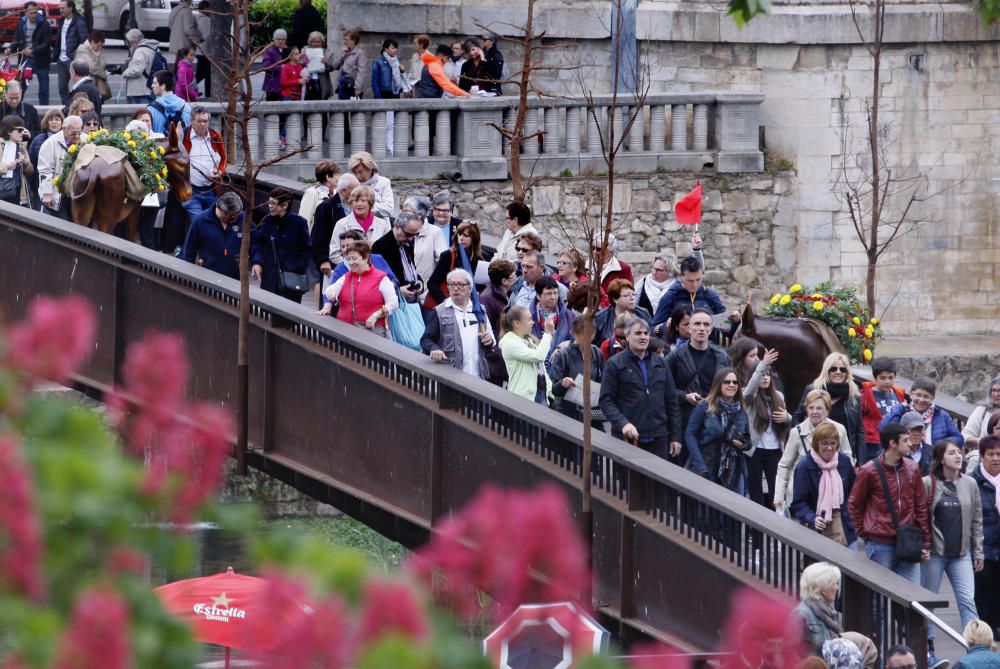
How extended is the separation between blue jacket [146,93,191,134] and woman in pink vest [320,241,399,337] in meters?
6.38

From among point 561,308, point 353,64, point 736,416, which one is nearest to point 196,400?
point 561,308

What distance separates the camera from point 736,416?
1178cm

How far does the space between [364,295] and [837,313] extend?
416 centimetres

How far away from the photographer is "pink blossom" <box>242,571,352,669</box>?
293 centimetres

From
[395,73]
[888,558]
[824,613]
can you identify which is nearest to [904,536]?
[888,558]

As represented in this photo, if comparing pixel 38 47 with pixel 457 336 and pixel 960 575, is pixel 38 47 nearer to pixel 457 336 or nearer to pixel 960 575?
pixel 457 336

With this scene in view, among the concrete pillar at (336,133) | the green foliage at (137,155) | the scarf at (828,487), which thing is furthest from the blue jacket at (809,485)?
the concrete pillar at (336,133)

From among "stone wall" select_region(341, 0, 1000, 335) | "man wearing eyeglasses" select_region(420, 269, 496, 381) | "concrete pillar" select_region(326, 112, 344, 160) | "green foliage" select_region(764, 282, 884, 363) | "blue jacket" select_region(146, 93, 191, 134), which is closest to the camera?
"man wearing eyeglasses" select_region(420, 269, 496, 381)

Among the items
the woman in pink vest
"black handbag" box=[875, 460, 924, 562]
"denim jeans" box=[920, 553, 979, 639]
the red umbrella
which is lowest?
the red umbrella

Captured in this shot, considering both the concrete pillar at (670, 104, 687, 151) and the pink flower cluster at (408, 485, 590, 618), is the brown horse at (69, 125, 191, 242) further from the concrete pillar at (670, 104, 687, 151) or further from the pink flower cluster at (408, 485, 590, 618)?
the pink flower cluster at (408, 485, 590, 618)

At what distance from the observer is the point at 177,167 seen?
1638 cm

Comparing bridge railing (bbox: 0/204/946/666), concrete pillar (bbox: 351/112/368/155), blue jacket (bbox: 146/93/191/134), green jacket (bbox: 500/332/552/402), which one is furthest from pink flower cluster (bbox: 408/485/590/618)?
concrete pillar (bbox: 351/112/368/155)

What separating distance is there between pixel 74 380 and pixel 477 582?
10982 mm

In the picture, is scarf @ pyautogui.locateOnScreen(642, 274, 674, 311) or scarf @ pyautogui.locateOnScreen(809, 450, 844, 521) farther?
scarf @ pyautogui.locateOnScreen(642, 274, 674, 311)
